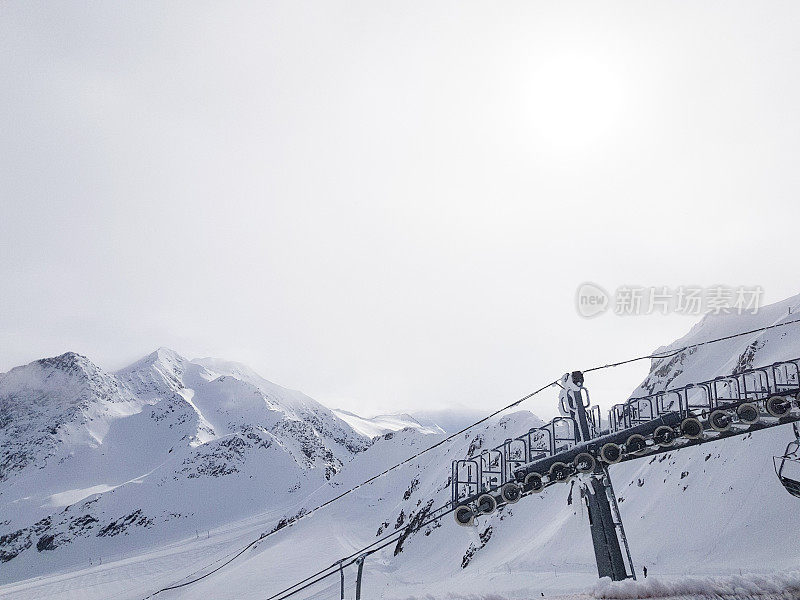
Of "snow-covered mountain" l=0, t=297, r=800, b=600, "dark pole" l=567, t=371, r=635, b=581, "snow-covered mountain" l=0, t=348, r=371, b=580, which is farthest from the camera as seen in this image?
"snow-covered mountain" l=0, t=348, r=371, b=580

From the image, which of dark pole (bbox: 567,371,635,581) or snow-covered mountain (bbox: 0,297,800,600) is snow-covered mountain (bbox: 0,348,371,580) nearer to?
snow-covered mountain (bbox: 0,297,800,600)

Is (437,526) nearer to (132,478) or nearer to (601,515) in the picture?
(601,515)

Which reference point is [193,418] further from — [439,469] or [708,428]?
[708,428]

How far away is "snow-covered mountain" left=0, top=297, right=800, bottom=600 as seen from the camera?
2370 cm

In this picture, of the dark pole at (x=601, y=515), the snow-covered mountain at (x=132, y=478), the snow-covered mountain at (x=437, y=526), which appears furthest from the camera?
the snow-covered mountain at (x=132, y=478)

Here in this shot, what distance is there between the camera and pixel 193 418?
647ft

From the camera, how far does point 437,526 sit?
55938 mm

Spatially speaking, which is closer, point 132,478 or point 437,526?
point 437,526

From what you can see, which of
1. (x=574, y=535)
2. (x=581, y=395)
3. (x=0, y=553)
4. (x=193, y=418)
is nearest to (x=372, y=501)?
(x=574, y=535)

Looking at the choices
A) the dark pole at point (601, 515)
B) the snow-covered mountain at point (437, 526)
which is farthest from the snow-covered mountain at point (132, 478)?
the dark pole at point (601, 515)

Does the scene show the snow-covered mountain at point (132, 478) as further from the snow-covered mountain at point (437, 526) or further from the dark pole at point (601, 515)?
the dark pole at point (601, 515)

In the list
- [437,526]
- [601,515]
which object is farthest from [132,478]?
[601,515]

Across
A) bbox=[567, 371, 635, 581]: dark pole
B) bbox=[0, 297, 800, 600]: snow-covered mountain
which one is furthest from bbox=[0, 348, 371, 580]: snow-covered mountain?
bbox=[567, 371, 635, 581]: dark pole

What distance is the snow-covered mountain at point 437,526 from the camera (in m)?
23.7
